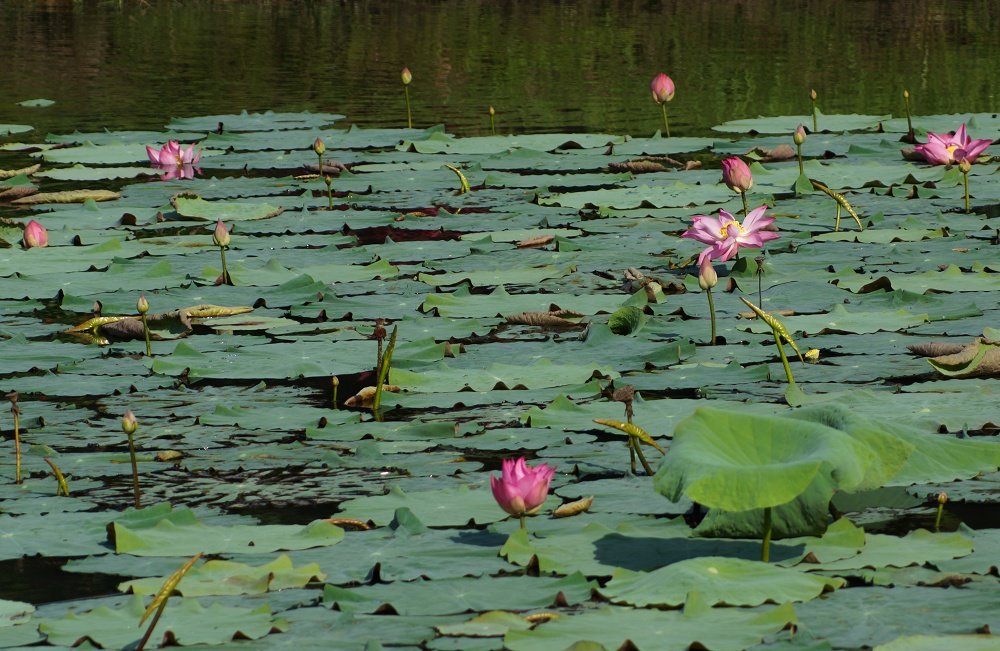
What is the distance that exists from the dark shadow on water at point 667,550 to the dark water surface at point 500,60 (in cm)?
702

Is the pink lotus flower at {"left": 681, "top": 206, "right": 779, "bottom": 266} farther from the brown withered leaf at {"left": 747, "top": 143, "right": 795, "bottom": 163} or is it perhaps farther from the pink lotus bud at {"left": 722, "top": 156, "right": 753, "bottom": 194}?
the brown withered leaf at {"left": 747, "top": 143, "right": 795, "bottom": 163}

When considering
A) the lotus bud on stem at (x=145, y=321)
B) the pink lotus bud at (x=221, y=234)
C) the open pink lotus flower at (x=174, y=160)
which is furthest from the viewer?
the open pink lotus flower at (x=174, y=160)

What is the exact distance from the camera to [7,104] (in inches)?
456

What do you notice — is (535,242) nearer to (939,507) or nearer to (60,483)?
(60,483)

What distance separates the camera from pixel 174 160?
24.5ft

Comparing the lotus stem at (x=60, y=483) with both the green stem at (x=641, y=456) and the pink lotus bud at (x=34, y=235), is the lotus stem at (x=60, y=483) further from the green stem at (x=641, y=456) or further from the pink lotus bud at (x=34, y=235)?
the pink lotus bud at (x=34, y=235)

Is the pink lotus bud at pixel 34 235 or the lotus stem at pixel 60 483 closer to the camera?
the lotus stem at pixel 60 483

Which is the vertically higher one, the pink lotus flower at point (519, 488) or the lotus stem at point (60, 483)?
the pink lotus flower at point (519, 488)

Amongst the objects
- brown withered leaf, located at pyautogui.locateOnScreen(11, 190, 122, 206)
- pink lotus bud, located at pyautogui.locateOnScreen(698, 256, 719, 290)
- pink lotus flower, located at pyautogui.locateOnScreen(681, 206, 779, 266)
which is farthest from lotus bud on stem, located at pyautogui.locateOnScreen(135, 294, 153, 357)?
brown withered leaf, located at pyautogui.locateOnScreen(11, 190, 122, 206)

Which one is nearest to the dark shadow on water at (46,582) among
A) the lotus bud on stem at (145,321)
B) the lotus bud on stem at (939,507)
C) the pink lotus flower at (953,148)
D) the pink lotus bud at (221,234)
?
the lotus bud on stem at (145,321)

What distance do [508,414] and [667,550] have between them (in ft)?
3.53

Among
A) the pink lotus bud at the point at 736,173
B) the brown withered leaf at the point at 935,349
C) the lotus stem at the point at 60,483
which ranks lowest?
the lotus stem at the point at 60,483

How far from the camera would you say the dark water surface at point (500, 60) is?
10.9m

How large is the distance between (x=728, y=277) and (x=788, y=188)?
75.9 inches
